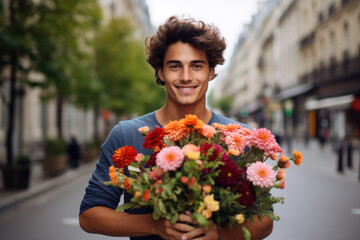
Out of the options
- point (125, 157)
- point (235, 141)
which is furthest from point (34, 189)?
point (235, 141)

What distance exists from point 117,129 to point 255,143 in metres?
0.77

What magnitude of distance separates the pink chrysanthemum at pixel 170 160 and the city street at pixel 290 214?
5585mm

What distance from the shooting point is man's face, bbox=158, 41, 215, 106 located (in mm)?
2168

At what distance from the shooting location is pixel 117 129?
87.8 inches

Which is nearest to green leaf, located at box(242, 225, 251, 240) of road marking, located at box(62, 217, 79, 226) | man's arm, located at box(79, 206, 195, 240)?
man's arm, located at box(79, 206, 195, 240)

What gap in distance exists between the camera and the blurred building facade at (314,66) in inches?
1057

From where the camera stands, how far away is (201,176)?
166 cm

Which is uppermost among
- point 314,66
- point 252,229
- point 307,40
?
point 307,40

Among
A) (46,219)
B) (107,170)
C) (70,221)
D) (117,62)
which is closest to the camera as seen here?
(107,170)

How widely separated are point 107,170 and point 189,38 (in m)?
0.77

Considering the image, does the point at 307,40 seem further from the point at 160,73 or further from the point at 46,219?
the point at 160,73

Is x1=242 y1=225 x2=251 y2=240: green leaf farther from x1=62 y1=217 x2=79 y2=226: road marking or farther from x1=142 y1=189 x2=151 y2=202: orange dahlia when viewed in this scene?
x1=62 y1=217 x2=79 y2=226: road marking

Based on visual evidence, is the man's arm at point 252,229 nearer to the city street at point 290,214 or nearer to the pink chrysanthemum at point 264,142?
the pink chrysanthemum at point 264,142

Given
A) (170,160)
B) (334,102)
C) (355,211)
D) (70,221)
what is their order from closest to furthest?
(170,160), (70,221), (355,211), (334,102)
